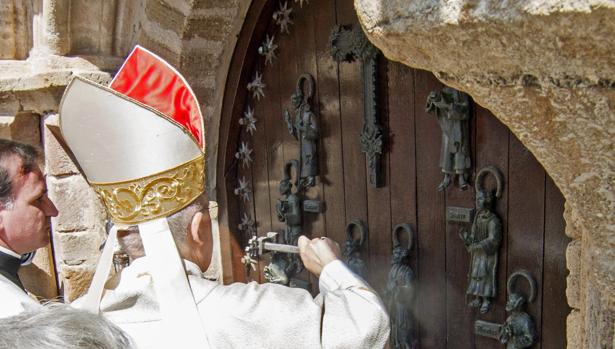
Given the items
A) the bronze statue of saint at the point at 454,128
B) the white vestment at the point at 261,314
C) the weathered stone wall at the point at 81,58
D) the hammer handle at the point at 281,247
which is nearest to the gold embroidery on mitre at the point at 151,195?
the white vestment at the point at 261,314

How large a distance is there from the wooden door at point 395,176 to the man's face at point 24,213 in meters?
0.91

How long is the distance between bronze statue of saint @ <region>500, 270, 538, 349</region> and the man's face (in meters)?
1.33

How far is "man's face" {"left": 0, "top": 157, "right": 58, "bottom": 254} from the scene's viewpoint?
1.57m

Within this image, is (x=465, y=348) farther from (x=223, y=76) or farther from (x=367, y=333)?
(x=223, y=76)

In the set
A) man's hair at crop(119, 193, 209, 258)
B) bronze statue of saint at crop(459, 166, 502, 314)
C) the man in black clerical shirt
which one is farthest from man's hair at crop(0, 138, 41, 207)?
bronze statue of saint at crop(459, 166, 502, 314)

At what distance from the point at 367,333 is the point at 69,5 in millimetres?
1857

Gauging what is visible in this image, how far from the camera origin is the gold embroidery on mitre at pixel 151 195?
125 centimetres

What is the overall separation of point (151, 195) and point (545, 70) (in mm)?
834

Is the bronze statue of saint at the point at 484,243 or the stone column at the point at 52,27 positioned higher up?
the stone column at the point at 52,27

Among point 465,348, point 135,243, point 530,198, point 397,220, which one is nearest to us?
point 135,243

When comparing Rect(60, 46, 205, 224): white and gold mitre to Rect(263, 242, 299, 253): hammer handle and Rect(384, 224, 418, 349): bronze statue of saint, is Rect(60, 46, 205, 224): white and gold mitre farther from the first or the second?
Rect(384, 224, 418, 349): bronze statue of saint

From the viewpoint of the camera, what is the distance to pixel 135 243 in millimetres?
1279

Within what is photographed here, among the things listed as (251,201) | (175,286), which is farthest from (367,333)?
(251,201)

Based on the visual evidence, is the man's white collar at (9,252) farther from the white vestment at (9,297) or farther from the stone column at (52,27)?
the stone column at (52,27)
